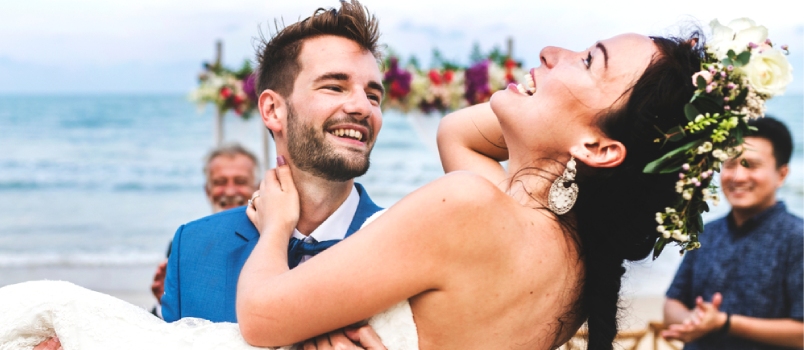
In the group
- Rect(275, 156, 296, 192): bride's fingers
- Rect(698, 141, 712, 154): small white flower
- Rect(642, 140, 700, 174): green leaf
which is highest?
Rect(698, 141, 712, 154): small white flower

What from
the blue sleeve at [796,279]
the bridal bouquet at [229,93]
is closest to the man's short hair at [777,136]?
the blue sleeve at [796,279]

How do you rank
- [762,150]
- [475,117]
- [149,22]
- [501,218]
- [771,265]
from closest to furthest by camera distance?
[501,218] → [475,117] → [771,265] → [762,150] → [149,22]

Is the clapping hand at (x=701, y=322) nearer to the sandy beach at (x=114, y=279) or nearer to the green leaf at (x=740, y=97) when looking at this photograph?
the green leaf at (x=740, y=97)

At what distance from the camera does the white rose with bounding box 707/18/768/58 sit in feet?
7.47

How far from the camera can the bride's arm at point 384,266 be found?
6.82ft

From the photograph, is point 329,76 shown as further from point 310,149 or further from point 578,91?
point 578,91

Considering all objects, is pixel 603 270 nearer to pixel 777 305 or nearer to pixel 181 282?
pixel 181 282

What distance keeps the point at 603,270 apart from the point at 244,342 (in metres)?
1.17

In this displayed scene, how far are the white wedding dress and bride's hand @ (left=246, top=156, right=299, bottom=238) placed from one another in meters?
0.39

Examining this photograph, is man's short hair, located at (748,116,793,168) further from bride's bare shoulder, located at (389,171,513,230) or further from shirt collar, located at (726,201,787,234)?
bride's bare shoulder, located at (389,171,513,230)

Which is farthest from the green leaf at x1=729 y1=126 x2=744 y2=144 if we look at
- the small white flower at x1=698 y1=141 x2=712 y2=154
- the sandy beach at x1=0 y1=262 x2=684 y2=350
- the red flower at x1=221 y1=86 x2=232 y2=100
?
the sandy beach at x1=0 y1=262 x2=684 y2=350

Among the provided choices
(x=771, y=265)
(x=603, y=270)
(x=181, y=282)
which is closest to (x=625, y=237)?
(x=603, y=270)

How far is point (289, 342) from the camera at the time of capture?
2.21 meters

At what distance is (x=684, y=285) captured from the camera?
480cm
